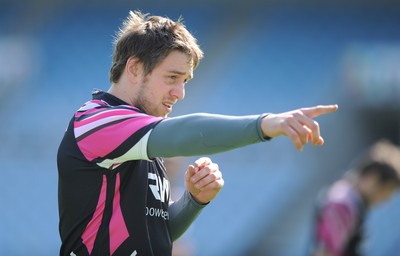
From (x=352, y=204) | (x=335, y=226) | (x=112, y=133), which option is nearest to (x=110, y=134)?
(x=112, y=133)

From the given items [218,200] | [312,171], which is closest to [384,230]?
[312,171]

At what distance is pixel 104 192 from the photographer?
294cm

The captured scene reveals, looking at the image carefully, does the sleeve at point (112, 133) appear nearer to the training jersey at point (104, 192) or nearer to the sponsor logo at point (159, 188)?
the training jersey at point (104, 192)

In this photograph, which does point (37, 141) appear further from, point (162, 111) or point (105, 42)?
point (162, 111)

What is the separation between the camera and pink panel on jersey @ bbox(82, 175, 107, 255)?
2.95 meters

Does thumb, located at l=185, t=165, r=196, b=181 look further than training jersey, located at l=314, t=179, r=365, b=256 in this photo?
No

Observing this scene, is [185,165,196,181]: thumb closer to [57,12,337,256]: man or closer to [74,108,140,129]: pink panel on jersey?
[57,12,337,256]: man

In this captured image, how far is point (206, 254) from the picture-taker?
10.6 m

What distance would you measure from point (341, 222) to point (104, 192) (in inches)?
131

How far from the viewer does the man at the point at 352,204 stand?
5.85m

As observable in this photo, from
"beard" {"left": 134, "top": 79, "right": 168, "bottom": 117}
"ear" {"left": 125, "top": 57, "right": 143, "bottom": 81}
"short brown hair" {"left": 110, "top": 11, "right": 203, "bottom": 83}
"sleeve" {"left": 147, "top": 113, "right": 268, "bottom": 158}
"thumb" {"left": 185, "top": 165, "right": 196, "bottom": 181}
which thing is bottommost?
"thumb" {"left": 185, "top": 165, "right": 196, "bottom": 181}

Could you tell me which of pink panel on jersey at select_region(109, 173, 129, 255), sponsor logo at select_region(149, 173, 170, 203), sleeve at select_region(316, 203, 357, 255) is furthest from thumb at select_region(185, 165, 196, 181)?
sleeve at select_region(316, 203, 357, 255)

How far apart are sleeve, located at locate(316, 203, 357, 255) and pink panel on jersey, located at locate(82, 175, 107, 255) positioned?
10.6 ft

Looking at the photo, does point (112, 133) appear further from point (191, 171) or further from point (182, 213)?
point (182, 213)
